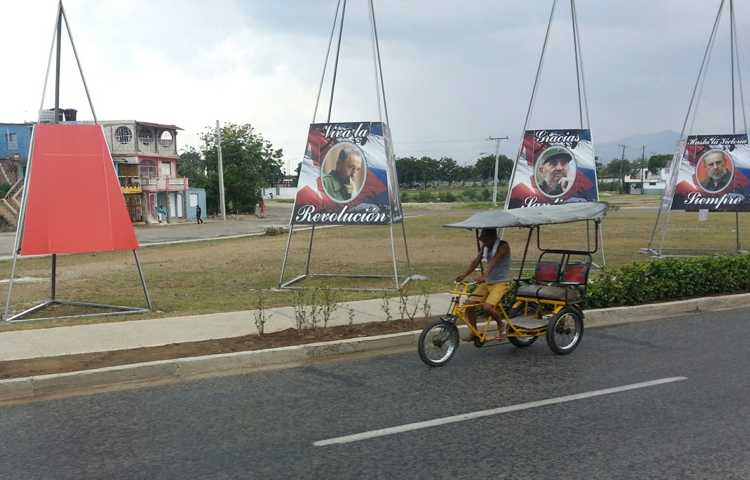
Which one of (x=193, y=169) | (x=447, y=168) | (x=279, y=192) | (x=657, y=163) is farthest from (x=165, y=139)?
(x=657, y=163)

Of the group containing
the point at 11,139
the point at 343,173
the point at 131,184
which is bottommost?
the point at 343,173

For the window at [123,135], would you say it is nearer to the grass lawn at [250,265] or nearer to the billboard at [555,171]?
the grass lawn at [250,265]

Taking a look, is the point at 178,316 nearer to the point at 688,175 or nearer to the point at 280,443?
the point at 280,443

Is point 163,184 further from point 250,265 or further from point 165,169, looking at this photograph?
point 250,265

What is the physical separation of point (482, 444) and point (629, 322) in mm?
6447

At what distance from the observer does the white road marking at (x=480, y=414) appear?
18.6 ft

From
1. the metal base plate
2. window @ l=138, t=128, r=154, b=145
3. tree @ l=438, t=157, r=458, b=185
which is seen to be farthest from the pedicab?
tree @ l=438, t=157, r=458, b=185

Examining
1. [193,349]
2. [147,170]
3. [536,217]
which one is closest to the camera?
[193,349]

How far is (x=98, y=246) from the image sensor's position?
37.1 feet

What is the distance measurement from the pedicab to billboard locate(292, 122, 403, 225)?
17.7ft

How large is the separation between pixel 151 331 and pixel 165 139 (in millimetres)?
57943

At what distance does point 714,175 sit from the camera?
65.9ft

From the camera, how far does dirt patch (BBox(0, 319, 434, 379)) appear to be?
26.1 ft

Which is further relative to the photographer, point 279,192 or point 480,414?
point 279,192
